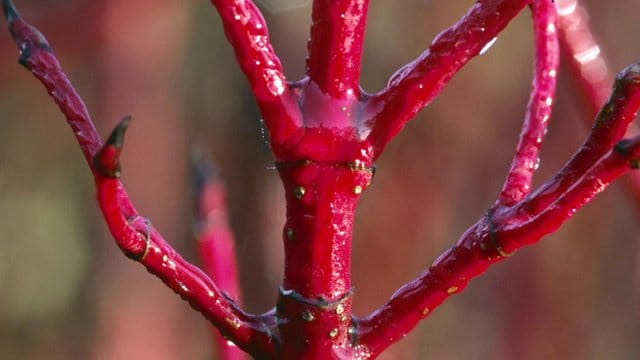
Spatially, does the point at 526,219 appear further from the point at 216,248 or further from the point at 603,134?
the point at 216,248

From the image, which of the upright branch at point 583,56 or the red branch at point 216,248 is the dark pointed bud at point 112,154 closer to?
the red branch at point 216,248

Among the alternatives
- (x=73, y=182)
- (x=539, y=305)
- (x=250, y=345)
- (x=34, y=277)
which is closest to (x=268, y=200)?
(x=73, y=182)

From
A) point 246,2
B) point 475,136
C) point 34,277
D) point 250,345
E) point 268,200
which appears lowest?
point 34,277

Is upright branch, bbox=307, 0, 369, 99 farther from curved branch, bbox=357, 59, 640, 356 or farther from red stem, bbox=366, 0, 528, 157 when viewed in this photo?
curved branch, bbox=357, 59, 640, 356

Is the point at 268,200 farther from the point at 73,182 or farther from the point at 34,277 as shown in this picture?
the point at 34,277

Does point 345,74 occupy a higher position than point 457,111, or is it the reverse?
point 345,74

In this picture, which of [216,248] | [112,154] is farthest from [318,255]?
[216,248]

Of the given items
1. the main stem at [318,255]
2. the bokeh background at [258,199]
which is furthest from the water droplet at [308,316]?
the bokeh background at [258,199]
